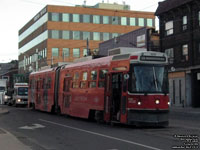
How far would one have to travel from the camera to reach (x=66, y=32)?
77.4 metres

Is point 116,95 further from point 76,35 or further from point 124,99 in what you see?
point 76,35

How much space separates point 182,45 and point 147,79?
996 inches

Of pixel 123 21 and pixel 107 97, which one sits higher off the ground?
pixel 123 21

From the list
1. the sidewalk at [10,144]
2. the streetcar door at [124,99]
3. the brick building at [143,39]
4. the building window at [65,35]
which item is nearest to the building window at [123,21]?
the building window at [65,35]

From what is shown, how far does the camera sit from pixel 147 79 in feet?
52.9

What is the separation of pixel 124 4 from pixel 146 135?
259 feet

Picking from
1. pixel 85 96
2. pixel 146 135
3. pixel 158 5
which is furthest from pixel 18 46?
pixel 146 135

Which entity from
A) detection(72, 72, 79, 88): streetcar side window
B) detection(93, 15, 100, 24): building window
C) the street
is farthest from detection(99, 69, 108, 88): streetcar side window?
detection(93, 15, 100, 24): building window

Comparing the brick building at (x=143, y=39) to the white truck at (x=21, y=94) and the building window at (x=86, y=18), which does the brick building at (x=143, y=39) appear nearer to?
the white truck at (x=21, y=94)

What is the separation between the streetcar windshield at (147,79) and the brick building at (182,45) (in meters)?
22.2

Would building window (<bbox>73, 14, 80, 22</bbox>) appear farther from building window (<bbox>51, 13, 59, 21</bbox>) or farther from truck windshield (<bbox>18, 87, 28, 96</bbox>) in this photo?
truck windshield (<bbox>18, 87, 28, 96</bbox>)

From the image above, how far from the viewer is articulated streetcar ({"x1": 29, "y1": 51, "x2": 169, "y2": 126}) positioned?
1585 cm

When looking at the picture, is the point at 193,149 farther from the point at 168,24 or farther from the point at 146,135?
the point at 168,24

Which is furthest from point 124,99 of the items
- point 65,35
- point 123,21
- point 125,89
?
point 123,21
